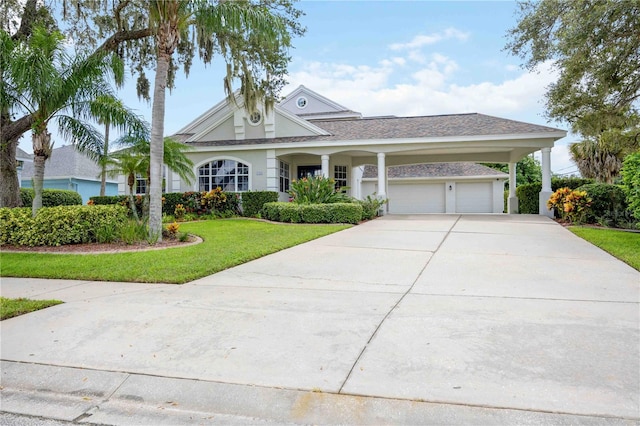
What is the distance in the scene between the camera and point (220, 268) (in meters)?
6.86

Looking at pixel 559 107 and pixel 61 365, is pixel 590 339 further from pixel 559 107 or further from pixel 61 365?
pixel 559 107

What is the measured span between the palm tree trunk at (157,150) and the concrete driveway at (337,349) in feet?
12.9

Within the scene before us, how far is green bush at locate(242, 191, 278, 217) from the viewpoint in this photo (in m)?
17.6

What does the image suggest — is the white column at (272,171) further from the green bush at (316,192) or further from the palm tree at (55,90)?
the palm tree at (55,90)

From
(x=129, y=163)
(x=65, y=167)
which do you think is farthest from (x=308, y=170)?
(x=65, y=167)

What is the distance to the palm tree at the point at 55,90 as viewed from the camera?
31.2ft

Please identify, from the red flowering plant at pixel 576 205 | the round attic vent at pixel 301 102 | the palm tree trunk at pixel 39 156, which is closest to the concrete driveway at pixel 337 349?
the palm tree trunk at pixel 39 156

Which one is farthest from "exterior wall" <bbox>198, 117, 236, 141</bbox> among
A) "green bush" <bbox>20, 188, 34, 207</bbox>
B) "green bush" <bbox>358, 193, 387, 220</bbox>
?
"green bush" <bbox>20, 188, 34, 207</bbox>

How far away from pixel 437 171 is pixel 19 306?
23.6 metres

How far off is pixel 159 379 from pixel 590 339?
3.47m

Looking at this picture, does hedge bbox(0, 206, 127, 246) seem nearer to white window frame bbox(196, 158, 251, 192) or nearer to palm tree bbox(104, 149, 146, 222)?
palm tree bbox(104, 149, 146, 222)

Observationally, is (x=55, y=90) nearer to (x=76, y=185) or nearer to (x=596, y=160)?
(x=76, y=185)

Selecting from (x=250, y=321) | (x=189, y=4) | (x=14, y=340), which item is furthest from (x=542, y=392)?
(x=189, y=4)

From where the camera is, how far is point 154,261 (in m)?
7.47
